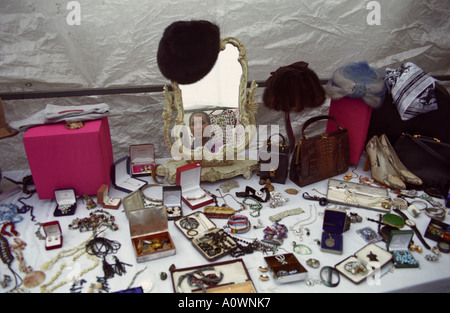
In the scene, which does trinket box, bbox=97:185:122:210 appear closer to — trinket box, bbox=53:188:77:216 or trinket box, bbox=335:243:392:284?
trinket box, bbox=53:188:77:216

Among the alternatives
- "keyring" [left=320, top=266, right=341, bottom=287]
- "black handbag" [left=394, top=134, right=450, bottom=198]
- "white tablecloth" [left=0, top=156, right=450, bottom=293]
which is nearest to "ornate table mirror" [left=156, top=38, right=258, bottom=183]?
"white tablecloth" [left=0, top=156, right=450, bottom=293]

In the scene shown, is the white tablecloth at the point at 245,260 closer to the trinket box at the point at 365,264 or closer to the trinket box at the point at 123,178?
the trinket box at the point at 365,264

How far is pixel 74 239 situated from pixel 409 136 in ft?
7.73

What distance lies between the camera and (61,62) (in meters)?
2.44

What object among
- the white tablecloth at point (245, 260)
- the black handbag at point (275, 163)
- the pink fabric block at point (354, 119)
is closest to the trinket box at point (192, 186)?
the white tablecloth at point (245, 260)

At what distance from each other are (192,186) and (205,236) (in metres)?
0.52

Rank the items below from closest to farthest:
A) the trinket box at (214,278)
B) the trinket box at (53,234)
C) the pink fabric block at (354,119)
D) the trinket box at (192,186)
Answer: the trinket box at (214,278) → the trinket box at (53,234) → the trinket box at (192,186) → the pink fabric block at (354,119)

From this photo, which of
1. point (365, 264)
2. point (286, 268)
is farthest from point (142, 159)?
point (365, 264)

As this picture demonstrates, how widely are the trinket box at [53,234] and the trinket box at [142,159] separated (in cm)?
72

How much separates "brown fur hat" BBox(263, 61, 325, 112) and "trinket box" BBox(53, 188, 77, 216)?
1486 mm

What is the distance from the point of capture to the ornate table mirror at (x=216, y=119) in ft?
7.72

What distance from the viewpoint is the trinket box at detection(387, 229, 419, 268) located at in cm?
178

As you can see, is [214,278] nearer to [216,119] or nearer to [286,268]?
[286,268]
